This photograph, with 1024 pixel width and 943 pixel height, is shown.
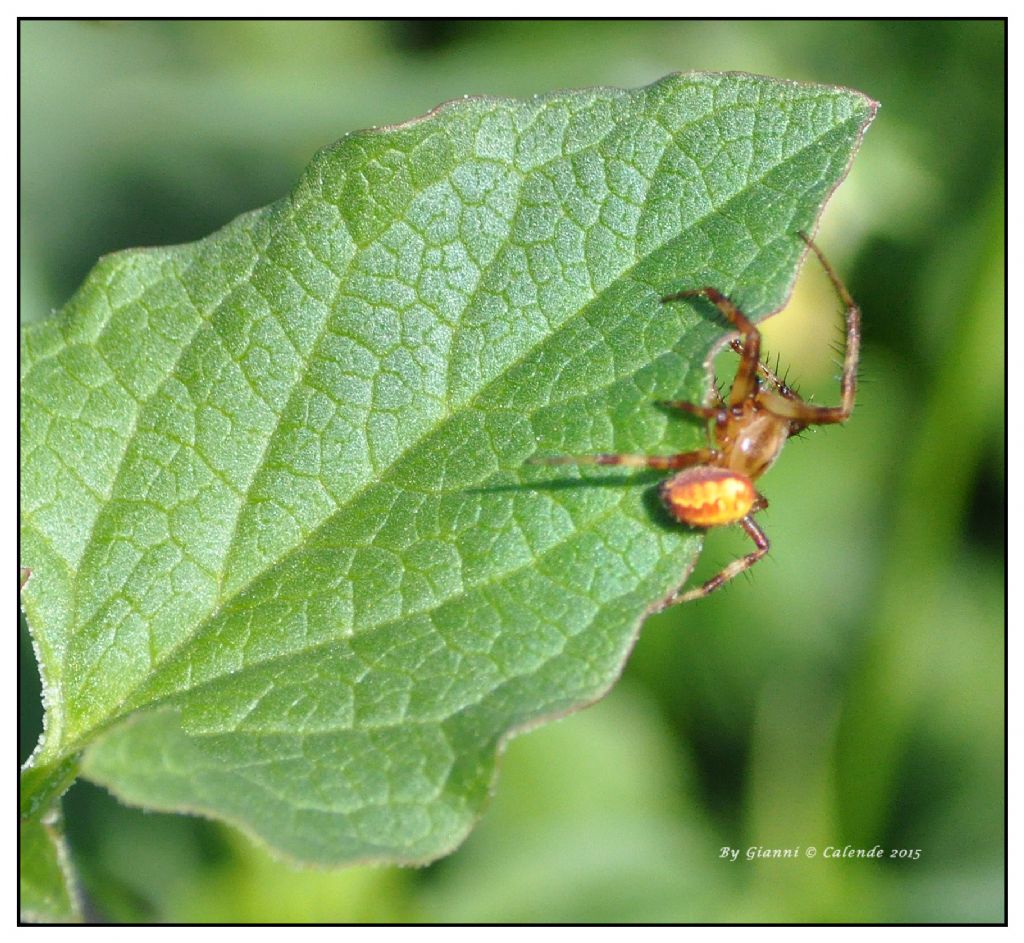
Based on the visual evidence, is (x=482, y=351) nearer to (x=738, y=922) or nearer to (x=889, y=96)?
(x=738, y=922)

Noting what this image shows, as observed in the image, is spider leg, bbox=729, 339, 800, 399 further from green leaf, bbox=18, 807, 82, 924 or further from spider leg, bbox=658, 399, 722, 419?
green leaf, bbox=18, 807, 82, 924

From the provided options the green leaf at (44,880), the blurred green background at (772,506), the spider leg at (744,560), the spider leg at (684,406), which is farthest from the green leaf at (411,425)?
the blurred green background at (772,506)

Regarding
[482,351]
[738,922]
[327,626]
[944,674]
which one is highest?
[482,351]

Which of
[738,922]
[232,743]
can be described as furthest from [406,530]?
[738,922]

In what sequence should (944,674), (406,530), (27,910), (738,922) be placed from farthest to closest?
(944,674) → (738,922) → (406,530) → (27,910)

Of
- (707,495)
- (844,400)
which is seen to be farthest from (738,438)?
(707,495)

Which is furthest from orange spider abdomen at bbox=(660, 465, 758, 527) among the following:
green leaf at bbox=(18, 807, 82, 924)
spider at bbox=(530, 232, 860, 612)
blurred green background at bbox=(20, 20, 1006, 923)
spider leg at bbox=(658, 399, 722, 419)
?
blurred green background at bbox=(20, 20, 1006, 923)

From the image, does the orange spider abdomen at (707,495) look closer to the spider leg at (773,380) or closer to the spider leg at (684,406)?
the spider leg at (684,406)
